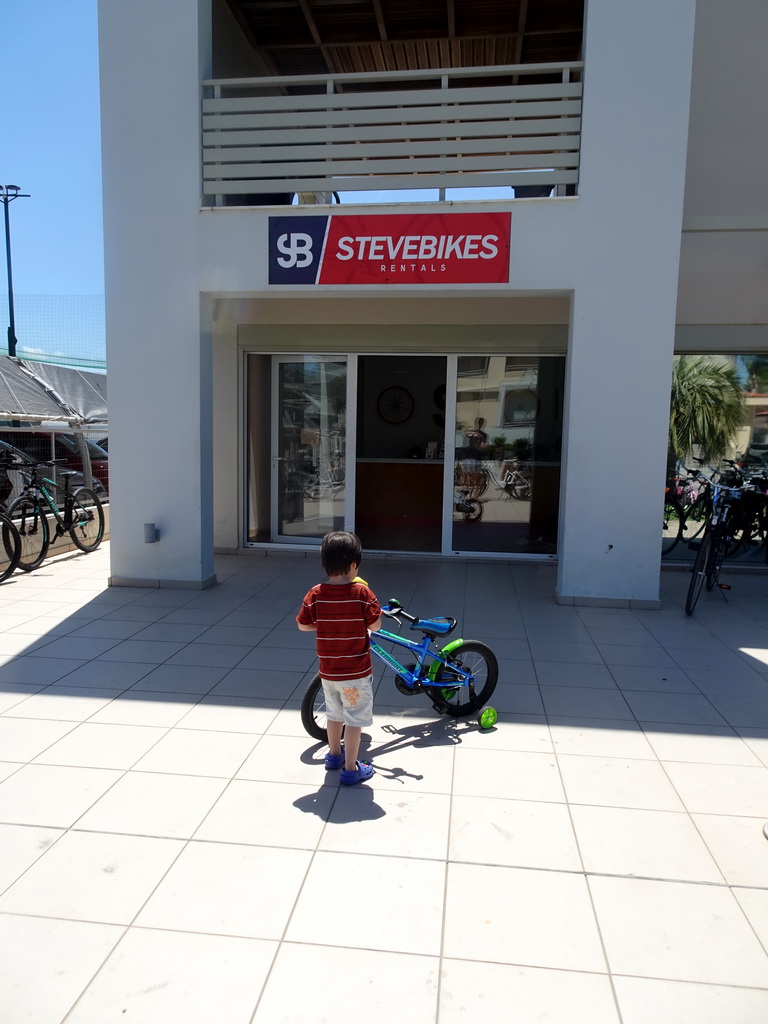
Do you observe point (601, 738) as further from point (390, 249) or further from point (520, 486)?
point (520, 486)

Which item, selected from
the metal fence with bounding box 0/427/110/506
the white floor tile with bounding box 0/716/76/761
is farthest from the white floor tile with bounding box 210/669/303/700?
the metal fence with bounding box 0/427/110/506

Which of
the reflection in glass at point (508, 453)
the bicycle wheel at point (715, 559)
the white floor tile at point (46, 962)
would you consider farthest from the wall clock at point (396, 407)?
the white floor tile at point (46, 962)

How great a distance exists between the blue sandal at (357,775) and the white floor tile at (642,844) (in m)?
0.90

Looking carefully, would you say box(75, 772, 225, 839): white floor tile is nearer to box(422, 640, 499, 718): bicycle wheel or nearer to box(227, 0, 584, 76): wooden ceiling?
box(422, 640, 499, 718): bicycle wheel

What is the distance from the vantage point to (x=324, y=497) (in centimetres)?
863

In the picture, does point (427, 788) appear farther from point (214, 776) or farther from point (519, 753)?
point (214, 776)

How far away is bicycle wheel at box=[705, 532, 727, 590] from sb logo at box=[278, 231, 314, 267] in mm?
4376

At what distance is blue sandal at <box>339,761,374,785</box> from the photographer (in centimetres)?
317

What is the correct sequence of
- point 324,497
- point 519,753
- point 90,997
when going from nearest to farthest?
point 90,997 → point 519,753 → point 324,497

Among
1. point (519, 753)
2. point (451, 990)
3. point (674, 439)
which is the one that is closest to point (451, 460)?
point (674, 439)

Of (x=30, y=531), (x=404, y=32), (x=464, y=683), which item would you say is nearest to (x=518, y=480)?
(x=464, y=683)

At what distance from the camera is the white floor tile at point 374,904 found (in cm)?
224

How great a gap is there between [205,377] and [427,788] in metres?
4.59

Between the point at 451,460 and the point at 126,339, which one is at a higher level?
the point at 126,339
